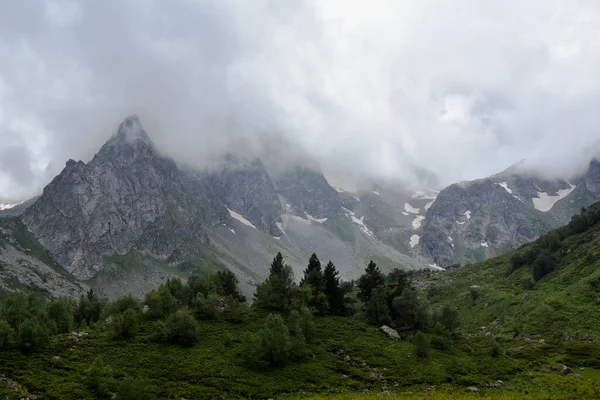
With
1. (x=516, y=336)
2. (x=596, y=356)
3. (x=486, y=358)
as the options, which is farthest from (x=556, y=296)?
(x=486, y=358)

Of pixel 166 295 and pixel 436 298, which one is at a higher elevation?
pixel 436 298

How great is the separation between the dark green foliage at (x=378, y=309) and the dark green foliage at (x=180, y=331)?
125 ft

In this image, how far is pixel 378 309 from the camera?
88.1 meters

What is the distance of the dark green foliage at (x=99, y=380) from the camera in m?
47.3

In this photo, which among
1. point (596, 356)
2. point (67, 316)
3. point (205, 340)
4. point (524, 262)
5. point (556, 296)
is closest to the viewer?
point (205, 340)

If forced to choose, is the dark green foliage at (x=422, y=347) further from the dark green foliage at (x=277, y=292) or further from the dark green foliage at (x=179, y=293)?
the dark green foliage at (x=179, y=293)

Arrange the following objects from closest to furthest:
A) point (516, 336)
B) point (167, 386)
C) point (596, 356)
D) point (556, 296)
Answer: point (167, 386) < point (596, 356) < point (516, 336) < point (556, 296)

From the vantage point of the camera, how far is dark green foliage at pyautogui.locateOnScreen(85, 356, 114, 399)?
47.3m

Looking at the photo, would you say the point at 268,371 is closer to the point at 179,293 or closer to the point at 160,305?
the point at 160,305

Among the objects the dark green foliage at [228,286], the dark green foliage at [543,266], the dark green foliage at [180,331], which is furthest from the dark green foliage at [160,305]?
the dark green foliage at [543,266]

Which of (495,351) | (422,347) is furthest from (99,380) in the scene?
(495,351)

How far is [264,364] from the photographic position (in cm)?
5975

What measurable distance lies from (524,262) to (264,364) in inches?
5478

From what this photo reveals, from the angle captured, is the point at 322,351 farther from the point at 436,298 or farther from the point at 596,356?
the point at 436,298
